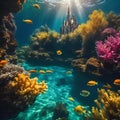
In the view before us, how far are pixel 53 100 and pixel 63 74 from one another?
368cm

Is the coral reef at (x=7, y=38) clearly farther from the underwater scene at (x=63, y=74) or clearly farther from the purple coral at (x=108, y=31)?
the purple coral at (x=108, y=31)

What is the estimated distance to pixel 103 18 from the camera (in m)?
13.8

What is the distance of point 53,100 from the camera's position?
1018 cm

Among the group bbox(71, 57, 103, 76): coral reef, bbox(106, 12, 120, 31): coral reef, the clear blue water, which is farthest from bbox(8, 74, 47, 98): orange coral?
the clear blue water

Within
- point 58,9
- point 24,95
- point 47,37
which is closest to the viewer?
point 24,95

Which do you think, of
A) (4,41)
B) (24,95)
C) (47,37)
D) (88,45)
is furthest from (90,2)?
(24,95)

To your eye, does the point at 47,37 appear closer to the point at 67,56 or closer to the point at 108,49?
the point at 67,56

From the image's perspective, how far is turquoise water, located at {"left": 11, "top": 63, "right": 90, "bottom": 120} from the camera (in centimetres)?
868

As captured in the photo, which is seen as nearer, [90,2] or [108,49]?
[108,49]

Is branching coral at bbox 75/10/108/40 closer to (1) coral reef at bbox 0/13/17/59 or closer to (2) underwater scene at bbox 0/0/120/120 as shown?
(2) underwater scene at bbox 0/0/120/120

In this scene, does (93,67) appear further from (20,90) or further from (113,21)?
(113,21)

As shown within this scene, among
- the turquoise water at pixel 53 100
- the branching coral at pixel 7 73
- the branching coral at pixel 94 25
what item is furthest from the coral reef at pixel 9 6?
the branching coral at pixel 94 25

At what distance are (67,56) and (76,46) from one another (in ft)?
3.38

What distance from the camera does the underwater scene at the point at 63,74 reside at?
6.64m
